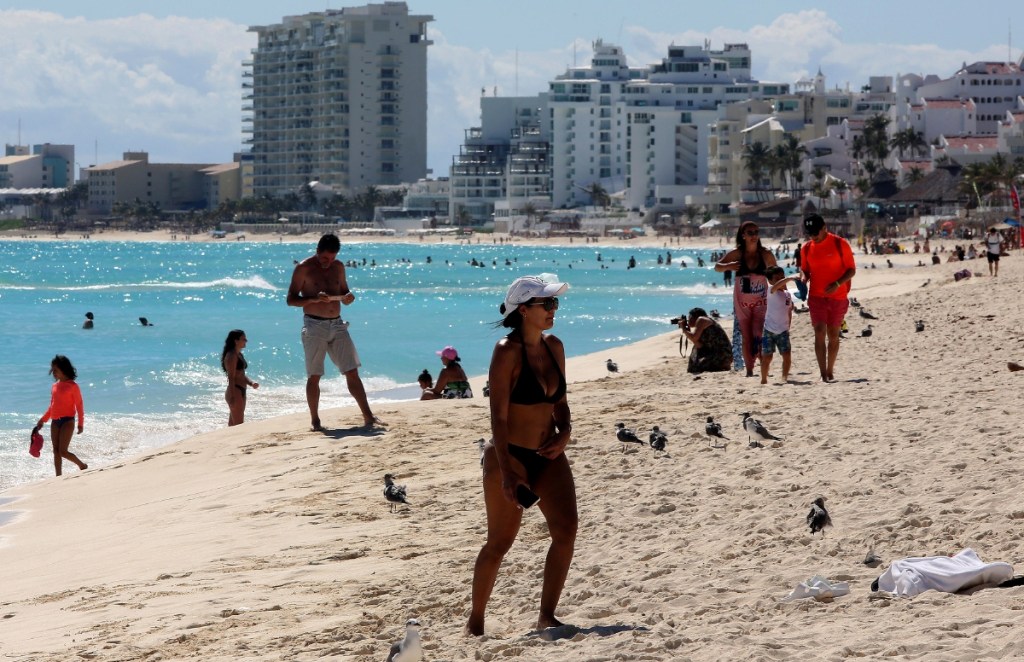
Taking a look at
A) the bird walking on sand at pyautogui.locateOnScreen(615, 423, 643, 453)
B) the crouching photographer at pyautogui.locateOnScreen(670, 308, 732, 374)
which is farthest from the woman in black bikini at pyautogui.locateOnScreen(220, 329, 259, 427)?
the bird walking on sand at pyautogui.locateOnScreen(615, 423, 643, 453)

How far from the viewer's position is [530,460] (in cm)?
579

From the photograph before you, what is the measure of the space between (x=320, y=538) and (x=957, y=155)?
10362 cm

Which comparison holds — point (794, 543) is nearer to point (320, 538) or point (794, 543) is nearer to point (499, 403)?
point (499, 403)

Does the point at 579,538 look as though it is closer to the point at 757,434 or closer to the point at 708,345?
the point at 757,434

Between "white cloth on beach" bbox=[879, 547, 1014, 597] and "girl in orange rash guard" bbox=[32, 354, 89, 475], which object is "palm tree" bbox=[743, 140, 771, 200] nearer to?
"girl in orange rash guard" bbox=[32, 354, 89, 475]

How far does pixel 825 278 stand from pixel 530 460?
7143mm

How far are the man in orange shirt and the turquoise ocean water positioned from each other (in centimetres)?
355

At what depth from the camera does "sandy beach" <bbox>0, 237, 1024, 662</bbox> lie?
5.90m

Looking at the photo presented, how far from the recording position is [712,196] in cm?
14575

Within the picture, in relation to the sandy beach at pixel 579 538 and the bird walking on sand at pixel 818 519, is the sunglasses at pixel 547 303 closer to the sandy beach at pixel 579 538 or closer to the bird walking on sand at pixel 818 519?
the sandy beach at pixel 579 538

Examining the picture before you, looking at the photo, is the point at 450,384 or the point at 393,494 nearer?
the point at 393,494

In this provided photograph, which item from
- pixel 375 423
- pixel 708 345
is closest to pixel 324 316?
pixel 375 423

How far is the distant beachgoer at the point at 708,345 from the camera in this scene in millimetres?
15578

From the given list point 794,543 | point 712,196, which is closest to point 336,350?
point 794,543
